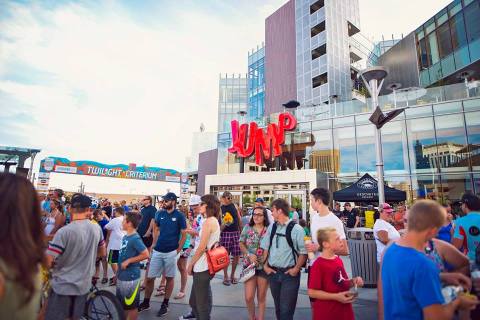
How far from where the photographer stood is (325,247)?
289cm

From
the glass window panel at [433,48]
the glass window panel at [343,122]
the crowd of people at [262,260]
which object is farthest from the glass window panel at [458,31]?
the crowd of people at [262,260]

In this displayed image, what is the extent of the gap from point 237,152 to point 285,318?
17797mm

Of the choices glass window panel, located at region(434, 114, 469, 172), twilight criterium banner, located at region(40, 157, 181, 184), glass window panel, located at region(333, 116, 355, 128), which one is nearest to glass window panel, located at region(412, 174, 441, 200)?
glass window panel, located at region(434, 114, 469, 172)


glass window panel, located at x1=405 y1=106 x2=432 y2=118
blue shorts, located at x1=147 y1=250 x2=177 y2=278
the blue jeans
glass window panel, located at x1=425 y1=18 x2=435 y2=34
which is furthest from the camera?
glass window panel, located at x1=425 y1=18 x2=435 y2=34

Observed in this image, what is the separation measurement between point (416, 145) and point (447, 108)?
2.71m

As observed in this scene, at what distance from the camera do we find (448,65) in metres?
20.7

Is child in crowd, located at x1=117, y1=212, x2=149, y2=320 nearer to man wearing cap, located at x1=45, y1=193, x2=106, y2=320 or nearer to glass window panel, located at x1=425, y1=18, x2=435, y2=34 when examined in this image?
man wearing cap, located at x1=45, y1=193, x2=106, y2=320

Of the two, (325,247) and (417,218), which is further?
(325,247)

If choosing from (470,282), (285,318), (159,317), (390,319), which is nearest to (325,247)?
(390,319)

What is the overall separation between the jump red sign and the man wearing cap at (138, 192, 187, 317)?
14368mm

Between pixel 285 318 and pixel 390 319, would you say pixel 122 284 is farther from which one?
pixel 390 319

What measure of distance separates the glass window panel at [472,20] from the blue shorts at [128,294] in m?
24.3

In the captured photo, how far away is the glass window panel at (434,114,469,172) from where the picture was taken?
15891 millimetres

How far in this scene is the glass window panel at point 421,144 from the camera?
16.6 m
